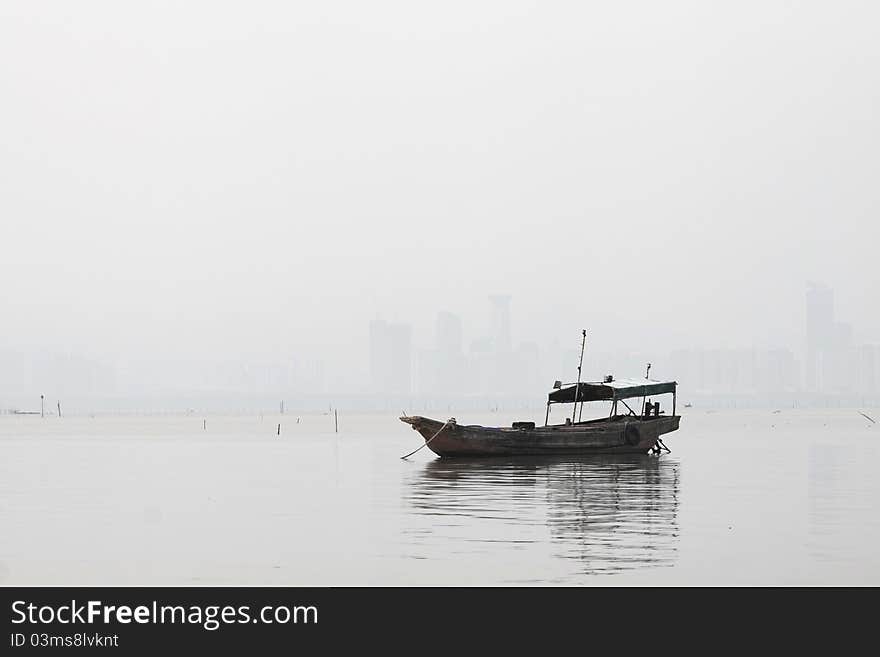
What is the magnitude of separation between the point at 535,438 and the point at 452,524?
1098 inches

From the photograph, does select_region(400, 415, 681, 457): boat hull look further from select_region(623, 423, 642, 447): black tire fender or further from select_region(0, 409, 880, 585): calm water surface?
select_region(0, 409, 880, 585): calm water surface

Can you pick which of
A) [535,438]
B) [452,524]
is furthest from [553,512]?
[535,438]

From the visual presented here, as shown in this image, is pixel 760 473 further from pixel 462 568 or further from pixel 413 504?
pixel 462 568

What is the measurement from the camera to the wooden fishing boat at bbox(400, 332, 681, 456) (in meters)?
58.6

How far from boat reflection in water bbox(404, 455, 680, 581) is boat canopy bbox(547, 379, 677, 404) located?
5012mm

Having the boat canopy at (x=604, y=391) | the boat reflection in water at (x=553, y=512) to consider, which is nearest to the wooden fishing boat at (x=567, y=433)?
the boat canopy at (x=604, y=391)

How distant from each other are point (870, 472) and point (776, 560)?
3470 centimetres

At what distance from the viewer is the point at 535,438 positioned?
58625 mm

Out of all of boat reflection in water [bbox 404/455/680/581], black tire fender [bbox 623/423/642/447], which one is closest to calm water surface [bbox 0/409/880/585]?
boat reflection in water [bbox 404/455/680/581]

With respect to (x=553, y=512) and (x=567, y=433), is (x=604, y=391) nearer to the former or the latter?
(x=567, y=433)

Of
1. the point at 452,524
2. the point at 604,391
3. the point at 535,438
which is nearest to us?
the point at 452,524
